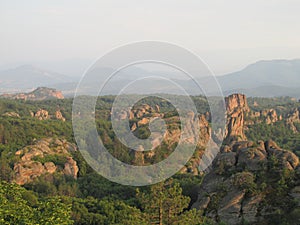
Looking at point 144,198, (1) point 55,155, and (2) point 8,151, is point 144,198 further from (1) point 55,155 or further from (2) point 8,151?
(2) point 8,151

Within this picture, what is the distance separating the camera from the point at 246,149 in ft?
79.5

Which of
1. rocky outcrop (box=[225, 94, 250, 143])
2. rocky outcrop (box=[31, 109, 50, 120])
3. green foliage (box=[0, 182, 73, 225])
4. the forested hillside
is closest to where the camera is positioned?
green foliage (box=[0, 182, 73, 225])

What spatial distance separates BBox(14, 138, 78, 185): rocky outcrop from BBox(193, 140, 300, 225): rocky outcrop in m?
20.9

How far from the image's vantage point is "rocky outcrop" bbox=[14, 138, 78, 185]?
121 feet

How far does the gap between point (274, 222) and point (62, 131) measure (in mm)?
51329

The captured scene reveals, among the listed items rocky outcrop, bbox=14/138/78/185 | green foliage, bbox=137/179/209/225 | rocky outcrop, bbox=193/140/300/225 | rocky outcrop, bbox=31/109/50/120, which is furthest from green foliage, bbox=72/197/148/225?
rocky outcrop, bbox=31/109/50/120

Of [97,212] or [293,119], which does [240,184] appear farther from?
[293,119]

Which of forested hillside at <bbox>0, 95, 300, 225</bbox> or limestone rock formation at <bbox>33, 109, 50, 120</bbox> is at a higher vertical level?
limestone rock formation at <bbox>33, 109, 50, 120</bbox>

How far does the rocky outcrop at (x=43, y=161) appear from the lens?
37000mm

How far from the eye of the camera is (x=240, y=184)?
20547mm

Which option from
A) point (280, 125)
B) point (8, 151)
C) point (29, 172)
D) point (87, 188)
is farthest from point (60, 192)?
point (280, 125)

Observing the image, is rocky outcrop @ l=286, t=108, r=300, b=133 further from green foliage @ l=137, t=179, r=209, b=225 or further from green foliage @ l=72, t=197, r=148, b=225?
green foliage @ l=137, t=179, r=209, b=225

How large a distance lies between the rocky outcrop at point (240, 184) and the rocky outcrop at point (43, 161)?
20921 mm

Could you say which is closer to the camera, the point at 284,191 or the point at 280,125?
the point at 284,191
